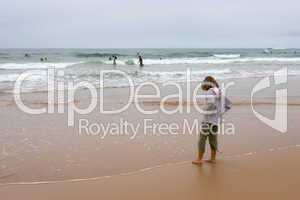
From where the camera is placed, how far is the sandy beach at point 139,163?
18.7 ft

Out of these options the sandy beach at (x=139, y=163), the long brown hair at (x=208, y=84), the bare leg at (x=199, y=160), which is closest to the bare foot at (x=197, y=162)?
the bare leg at (x=199, y=160)

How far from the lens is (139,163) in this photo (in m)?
7.14

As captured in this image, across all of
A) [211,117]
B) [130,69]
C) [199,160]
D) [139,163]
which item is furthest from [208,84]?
[130,69]

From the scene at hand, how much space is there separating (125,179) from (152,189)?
61 cm

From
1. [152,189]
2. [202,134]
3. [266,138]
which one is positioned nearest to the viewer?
[152,189]

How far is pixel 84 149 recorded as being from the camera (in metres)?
8.08

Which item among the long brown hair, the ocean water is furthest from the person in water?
the ocean water

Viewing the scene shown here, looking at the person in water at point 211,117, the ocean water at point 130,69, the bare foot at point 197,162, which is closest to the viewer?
the bare foot at point 197,162

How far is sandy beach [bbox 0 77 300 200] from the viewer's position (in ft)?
18.7

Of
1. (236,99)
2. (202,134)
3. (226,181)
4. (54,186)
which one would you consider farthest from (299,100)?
(54,186)

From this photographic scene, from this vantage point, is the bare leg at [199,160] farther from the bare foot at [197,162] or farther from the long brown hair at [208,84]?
the long brown hair at [208,84]

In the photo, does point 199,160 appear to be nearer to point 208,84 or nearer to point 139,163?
point 139,163

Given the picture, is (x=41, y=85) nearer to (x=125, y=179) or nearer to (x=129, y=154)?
(x=129, y=154)

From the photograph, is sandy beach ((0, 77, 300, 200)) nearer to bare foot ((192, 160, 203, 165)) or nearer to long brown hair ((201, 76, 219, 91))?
bare foot ((192, 160, 203, 165))
